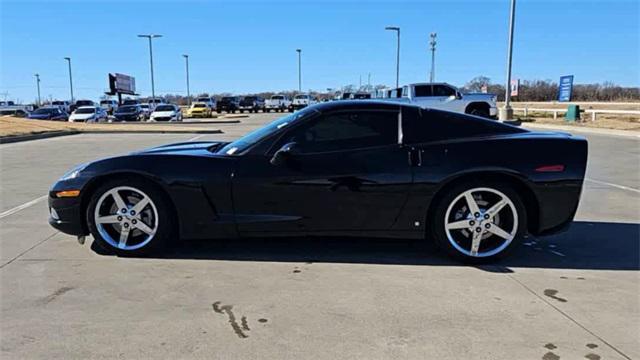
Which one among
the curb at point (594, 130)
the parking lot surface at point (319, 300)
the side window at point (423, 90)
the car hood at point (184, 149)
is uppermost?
the side window at point (423, 90)

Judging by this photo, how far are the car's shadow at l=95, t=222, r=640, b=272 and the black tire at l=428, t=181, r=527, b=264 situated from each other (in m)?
0.11

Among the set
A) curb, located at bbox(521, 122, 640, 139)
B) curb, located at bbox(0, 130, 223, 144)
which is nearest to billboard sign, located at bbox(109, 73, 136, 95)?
curb, located at bbox(0, 130, 223, 144)

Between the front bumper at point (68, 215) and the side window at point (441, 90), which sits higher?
the side window at point (441, 90)

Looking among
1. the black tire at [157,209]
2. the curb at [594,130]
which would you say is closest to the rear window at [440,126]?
the black tire at [157,209]

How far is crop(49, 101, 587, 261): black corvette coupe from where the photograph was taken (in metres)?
4.63

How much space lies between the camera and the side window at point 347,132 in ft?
15.5

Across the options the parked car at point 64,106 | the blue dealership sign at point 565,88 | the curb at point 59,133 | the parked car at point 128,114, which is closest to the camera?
the curb at point 59,133

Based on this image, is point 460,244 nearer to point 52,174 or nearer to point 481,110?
point 52,174

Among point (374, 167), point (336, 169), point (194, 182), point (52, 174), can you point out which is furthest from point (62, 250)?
point (52, 174)

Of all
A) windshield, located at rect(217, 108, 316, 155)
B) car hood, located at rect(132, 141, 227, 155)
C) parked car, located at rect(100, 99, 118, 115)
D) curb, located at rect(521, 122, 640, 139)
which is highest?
windshield, located at rect(217, 108, 316, 155)

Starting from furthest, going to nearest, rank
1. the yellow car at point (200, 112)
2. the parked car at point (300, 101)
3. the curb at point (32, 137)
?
the parked car at point (300, 101) < the yellow car at point (200, 112) < the curb at point (32, 137)

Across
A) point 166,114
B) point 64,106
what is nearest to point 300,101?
point 64,106

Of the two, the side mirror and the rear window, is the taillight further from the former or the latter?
the side mirror

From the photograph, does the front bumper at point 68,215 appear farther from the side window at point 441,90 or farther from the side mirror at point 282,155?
the side window at point 441,90
